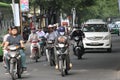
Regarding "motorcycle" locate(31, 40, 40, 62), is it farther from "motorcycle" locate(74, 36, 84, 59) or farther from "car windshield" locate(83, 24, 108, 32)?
"car windshield" locate(83, 24, 108, 32)

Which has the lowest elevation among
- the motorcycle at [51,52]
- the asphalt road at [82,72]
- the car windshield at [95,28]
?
the asphalt road at [82,72]

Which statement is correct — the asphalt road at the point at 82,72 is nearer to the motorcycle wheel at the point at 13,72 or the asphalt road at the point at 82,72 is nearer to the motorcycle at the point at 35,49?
the motorcycle wheel at the point at 13,72

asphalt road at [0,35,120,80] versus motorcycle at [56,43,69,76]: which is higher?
motorcycle at [56,43,69,76]

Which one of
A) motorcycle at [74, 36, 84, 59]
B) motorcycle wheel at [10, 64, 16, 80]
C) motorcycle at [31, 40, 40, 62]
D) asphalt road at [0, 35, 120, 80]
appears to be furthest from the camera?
motorcycle at [74, 36, 84, 59]

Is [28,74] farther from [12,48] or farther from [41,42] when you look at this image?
[41,42]

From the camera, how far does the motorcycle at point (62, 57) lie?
16.8 meters

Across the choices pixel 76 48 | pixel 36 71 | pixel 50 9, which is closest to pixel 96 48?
pixel 76 48


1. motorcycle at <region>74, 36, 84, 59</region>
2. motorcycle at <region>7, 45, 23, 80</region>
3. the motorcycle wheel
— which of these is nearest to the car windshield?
motorcycle at <region>74, 36, 84, 59</region>

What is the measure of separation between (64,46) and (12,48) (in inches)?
85.9

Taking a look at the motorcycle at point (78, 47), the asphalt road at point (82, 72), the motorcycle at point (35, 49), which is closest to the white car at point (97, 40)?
the motorcycle at point (78, 47)

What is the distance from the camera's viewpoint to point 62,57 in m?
16.9

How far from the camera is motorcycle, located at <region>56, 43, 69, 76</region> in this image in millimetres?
16828

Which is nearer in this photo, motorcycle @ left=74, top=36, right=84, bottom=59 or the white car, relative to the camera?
motorcycle @ left=74, top=36, right=84, bottom=59

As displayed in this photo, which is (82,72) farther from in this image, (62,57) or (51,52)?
(51,52)
